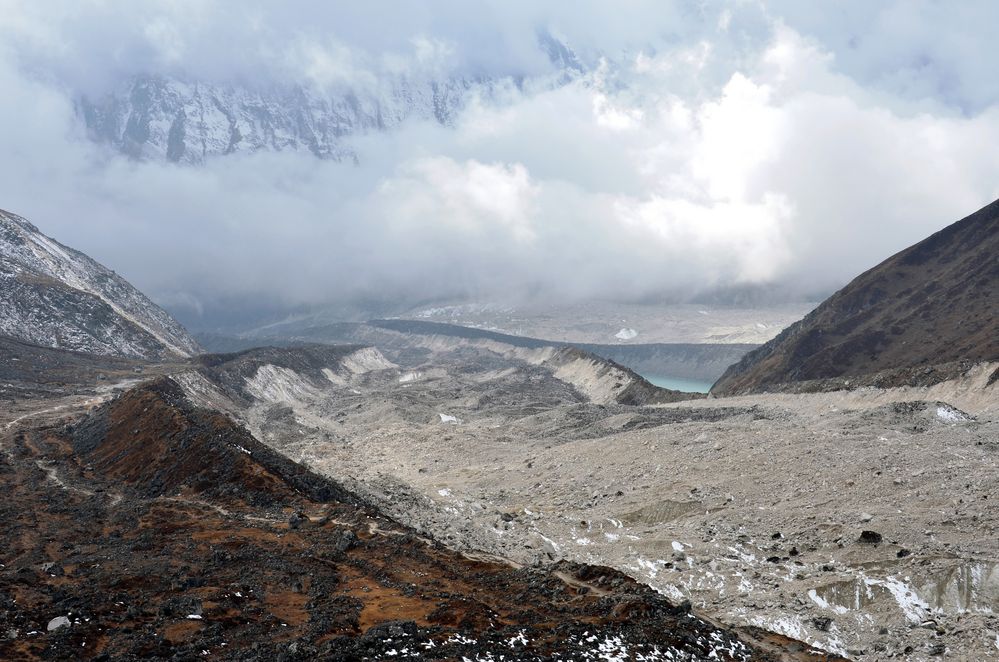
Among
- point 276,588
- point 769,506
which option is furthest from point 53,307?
point 769,506

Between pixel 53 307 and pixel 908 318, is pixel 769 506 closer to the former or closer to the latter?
pixel 908 318

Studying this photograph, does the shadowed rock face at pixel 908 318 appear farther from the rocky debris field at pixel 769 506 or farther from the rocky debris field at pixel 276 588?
the rocky debris field at pixel 276 588

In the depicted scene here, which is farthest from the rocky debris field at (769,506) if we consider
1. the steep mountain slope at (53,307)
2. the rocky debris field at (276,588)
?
the steep mountain slope at (53,307)

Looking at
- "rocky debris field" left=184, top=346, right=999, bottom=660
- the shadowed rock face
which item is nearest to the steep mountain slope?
"rocky debris field" left=184, top=346, right=999, bottom=660

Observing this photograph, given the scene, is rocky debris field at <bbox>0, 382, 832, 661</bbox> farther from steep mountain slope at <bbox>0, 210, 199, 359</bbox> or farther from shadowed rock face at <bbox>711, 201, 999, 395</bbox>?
steep mountain slope at <bbox>0, 210, 199, 359</bbox>

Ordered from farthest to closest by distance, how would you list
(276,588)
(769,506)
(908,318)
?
(908,318) < (769,506) < (276,588)
